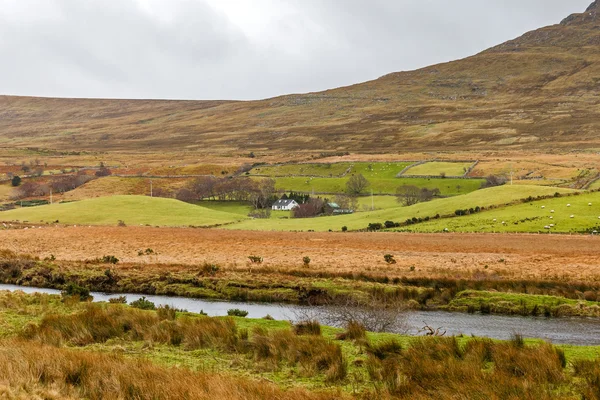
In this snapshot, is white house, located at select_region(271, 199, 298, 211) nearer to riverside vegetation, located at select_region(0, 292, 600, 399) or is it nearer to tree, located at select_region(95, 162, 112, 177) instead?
tree, located at select_region(95, 162, 112, 177)

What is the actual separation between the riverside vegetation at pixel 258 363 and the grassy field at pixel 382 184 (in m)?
100

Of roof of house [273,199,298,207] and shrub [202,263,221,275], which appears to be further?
roof of house [273,199,298,207]

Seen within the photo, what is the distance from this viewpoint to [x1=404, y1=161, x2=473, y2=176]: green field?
139 m

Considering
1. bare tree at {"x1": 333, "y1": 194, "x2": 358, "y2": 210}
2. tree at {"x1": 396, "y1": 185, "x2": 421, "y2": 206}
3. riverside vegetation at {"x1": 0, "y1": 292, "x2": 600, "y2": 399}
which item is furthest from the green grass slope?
riverside vegetation at {"x1": 0, "y1": 292, "x2": 600, "y2": 399}

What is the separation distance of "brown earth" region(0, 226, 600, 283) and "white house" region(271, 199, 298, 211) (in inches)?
2180

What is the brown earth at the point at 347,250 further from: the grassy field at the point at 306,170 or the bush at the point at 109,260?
the grassy field at the point at 306,170

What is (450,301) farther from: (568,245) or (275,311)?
(568,245)

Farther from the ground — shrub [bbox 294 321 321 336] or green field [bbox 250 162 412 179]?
green field [bbox 250 162 412 179]

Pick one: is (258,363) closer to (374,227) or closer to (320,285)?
(320,285)

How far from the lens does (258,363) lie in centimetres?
1407

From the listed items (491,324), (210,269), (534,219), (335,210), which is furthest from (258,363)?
(335,210)

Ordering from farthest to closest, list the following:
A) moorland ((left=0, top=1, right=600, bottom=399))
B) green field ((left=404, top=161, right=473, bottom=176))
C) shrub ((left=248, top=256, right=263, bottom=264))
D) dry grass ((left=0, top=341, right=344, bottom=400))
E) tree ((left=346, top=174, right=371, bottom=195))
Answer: green field ((left=404, top=161, right=473, bottom=176)) → tree ((left=346, top=174, right=371, bottom=195)) → shrub ((left=248, top=256, right=263, bottom=264)) → moorland ((left=0, top=1, right=600, bottom=399)) → dry grass ((left=0, top=341, right=344, bottom=400))

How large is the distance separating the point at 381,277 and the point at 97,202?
66076mm

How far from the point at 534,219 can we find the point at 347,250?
911 inches
